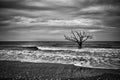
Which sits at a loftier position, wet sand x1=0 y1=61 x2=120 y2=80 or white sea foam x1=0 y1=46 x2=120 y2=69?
wet sand x1=0 y1=61 x2=120 y2=80

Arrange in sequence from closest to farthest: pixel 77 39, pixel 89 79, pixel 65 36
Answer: pixel 89 79
pixel 77 39
pixel 65 36

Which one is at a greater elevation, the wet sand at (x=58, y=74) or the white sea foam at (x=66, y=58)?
the wet sand at (x=58, y=74)

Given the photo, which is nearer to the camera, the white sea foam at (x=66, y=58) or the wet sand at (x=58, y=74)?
the wet sand at (x=58, y=74)

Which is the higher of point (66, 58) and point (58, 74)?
point (58, 74)

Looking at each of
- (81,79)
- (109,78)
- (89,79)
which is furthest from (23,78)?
(109,78)

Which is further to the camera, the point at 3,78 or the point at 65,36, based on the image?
the point at 65,36

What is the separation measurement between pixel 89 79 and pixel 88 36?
29.3 meters

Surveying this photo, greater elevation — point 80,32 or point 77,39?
point 80,32

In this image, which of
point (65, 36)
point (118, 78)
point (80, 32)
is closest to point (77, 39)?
point (80, 32)

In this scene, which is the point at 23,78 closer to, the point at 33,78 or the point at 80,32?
the point at 33,78

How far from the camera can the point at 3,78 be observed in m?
6.61

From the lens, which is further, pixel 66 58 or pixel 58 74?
pixel 66 58

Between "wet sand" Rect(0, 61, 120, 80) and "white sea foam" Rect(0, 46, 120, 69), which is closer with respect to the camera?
"wet sand" Rect(0, 61, 120, 80)

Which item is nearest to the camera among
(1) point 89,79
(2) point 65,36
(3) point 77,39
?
(1) point 89,79
